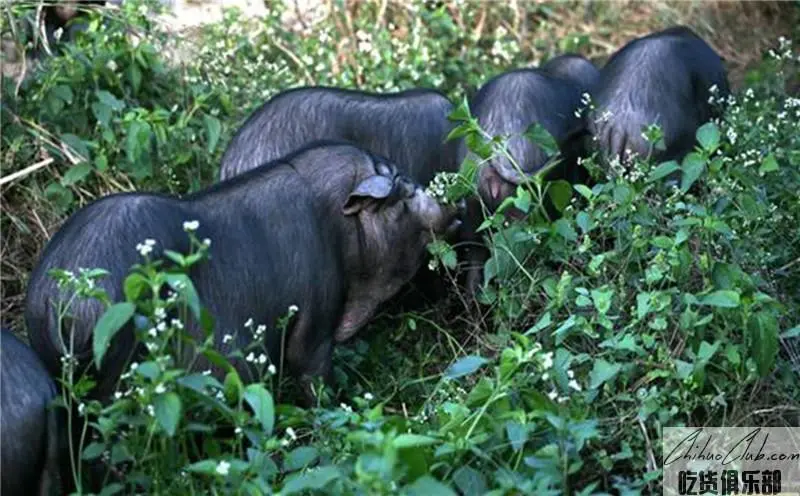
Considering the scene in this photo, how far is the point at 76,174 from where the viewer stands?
6953 millimetres

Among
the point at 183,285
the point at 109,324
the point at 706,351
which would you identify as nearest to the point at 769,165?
the point at 706,351

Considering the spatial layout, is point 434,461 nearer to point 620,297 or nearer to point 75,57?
point 620,297

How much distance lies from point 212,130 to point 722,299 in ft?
8.70

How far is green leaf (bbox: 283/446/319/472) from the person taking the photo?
4840 mm

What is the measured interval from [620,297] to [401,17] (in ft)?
12.8

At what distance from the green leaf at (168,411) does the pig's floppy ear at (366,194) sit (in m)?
1.66

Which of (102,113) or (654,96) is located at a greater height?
(654,96)

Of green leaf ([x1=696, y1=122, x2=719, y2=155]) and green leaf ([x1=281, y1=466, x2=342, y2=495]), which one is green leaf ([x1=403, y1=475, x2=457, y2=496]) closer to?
green leaf ([x1=281, y1=466, x2=342, y2=495])

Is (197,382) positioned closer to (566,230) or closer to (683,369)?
(683,369)

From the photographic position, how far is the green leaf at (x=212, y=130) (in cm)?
710

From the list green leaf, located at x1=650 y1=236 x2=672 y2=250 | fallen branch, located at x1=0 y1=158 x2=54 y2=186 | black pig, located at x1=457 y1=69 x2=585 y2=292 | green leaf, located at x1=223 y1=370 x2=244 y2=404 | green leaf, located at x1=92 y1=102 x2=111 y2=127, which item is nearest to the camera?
green leaf, located at x1=223 y1=370 x2=244 y2=404

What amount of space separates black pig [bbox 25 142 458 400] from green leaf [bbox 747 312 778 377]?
140 centimetres

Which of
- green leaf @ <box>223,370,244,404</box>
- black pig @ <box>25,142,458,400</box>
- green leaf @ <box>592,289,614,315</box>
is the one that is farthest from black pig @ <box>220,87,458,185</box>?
green leaf @ <box>223,370,244,404</box>

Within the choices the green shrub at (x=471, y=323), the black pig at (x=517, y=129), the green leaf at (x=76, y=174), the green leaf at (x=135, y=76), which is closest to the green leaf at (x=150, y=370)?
the green shrub at (x=471, y=323)
